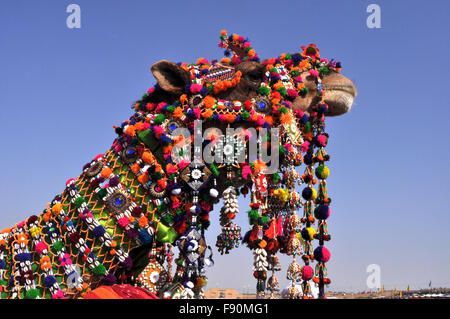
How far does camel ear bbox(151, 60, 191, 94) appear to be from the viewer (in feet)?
18.3

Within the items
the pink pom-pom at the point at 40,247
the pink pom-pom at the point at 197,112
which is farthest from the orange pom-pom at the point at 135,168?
the pink pom-pom at the point at 40,247

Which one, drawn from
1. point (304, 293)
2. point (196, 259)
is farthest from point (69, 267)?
point (304, 293)

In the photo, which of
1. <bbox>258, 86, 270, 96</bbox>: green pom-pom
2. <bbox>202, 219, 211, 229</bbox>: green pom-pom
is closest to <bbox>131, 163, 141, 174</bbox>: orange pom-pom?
<bbox>202, 219, 211, 229</bbox>: green pom-pom

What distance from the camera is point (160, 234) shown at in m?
5.03

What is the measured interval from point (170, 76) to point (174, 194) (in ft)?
5.05

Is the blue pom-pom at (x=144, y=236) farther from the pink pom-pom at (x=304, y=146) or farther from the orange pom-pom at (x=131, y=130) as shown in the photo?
the pink pom-pom at (x=304, y=146)

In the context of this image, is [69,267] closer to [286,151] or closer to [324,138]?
[286,151]

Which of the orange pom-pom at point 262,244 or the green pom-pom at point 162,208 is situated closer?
the orange pom-pom at point 262,244

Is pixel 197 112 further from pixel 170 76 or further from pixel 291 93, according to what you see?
pixel 291 93

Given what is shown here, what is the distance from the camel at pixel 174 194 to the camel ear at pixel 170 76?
0.04ft

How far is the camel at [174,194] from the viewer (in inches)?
198

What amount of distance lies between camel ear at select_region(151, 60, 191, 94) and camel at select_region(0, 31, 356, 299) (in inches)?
0.5

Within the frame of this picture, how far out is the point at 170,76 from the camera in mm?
5688

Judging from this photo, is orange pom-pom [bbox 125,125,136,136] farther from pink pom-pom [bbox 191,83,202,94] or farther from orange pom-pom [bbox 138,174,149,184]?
pink pom-pom [bbox 191,83,202,94]
